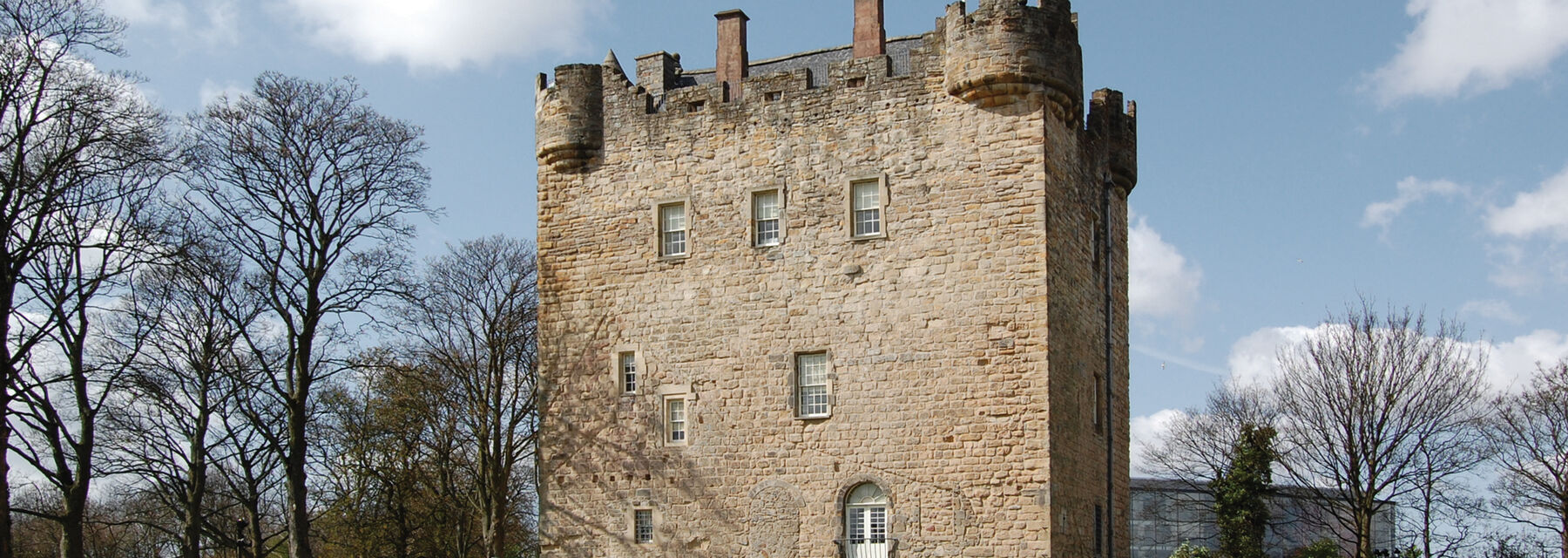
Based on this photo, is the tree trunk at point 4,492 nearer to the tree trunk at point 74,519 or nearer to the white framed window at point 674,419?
the tree trunk at point 74,519

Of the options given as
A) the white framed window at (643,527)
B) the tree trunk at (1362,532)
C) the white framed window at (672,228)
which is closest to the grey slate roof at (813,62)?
the white framed window at (672,228)

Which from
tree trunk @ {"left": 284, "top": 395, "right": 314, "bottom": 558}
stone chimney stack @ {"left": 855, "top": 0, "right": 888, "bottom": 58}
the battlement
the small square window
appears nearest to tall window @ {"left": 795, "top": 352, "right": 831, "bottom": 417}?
the small square window

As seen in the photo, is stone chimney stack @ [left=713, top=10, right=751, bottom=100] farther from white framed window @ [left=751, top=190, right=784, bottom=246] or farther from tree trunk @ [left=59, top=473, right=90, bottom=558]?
tree trunk @ [left=59, top=473, right=90, bottom=558]

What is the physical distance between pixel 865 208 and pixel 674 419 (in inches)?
192

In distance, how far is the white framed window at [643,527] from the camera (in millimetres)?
25438

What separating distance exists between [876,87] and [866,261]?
2926 millimetres

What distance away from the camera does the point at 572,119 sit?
2688 centimetres

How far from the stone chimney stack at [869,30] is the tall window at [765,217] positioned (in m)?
3.84

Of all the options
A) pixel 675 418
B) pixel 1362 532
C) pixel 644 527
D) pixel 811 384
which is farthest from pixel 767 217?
pixel 1362 532

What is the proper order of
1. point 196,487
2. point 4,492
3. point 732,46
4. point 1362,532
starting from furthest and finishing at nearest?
point 1362,532
point 196,487
point 732,46
point 4,492

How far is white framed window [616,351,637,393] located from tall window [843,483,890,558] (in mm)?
4548

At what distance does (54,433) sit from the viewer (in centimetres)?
2338

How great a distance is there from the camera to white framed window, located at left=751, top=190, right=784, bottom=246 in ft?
82.8

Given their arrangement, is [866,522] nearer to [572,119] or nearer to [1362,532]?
[572,119]
